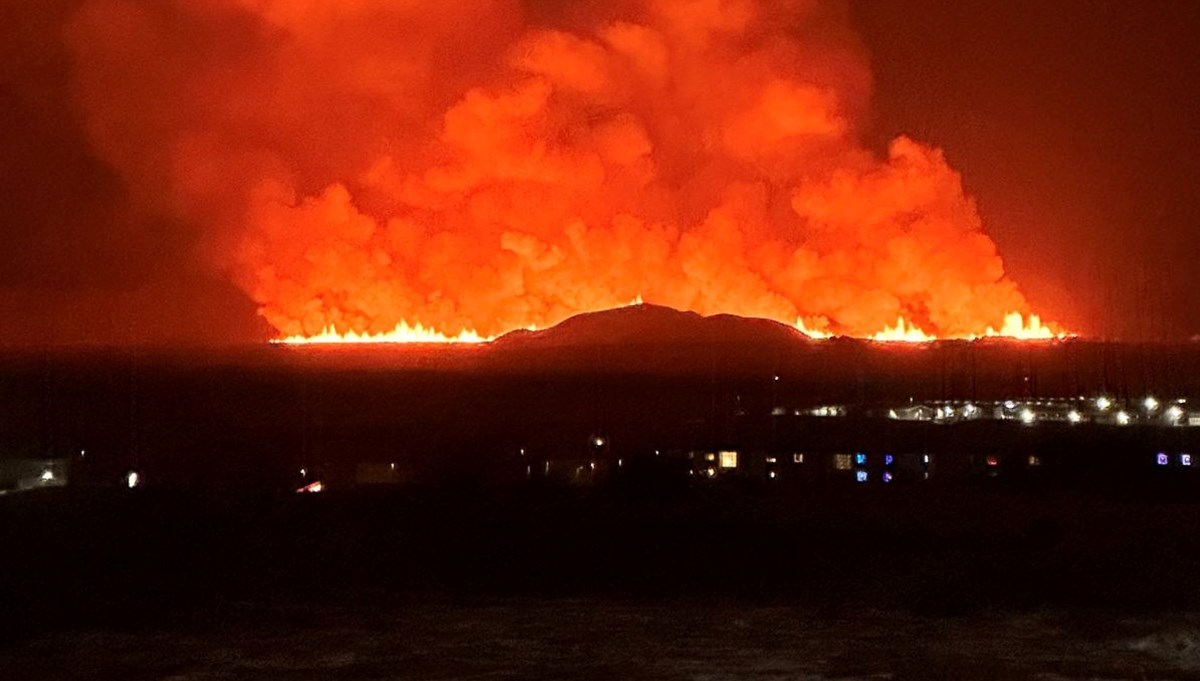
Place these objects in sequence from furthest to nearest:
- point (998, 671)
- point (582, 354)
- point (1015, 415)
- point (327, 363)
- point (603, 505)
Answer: point (327, 363)
point (582, 354)
point (1015, 415)
point (603, 505)
point (998, 671)

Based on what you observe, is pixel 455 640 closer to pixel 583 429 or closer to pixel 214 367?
pixel 583 429

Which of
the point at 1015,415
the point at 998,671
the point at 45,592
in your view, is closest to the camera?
the point at 998,671

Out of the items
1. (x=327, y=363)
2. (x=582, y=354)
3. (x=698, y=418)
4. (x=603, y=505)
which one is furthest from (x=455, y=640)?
(x=327, y=363)

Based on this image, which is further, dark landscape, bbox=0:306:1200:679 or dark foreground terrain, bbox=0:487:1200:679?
dark landscape, bbox=0:306:1200:679

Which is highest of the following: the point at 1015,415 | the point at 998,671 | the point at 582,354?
the point at 582,354

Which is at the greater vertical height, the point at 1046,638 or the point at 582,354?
the point at 582,354

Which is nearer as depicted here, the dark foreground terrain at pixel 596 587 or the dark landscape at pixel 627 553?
the dark foreground terrain at pixel 596 587

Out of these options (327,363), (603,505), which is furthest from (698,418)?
(327,363)

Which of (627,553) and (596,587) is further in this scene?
(627,553)

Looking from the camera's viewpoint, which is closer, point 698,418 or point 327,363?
point 698,418
